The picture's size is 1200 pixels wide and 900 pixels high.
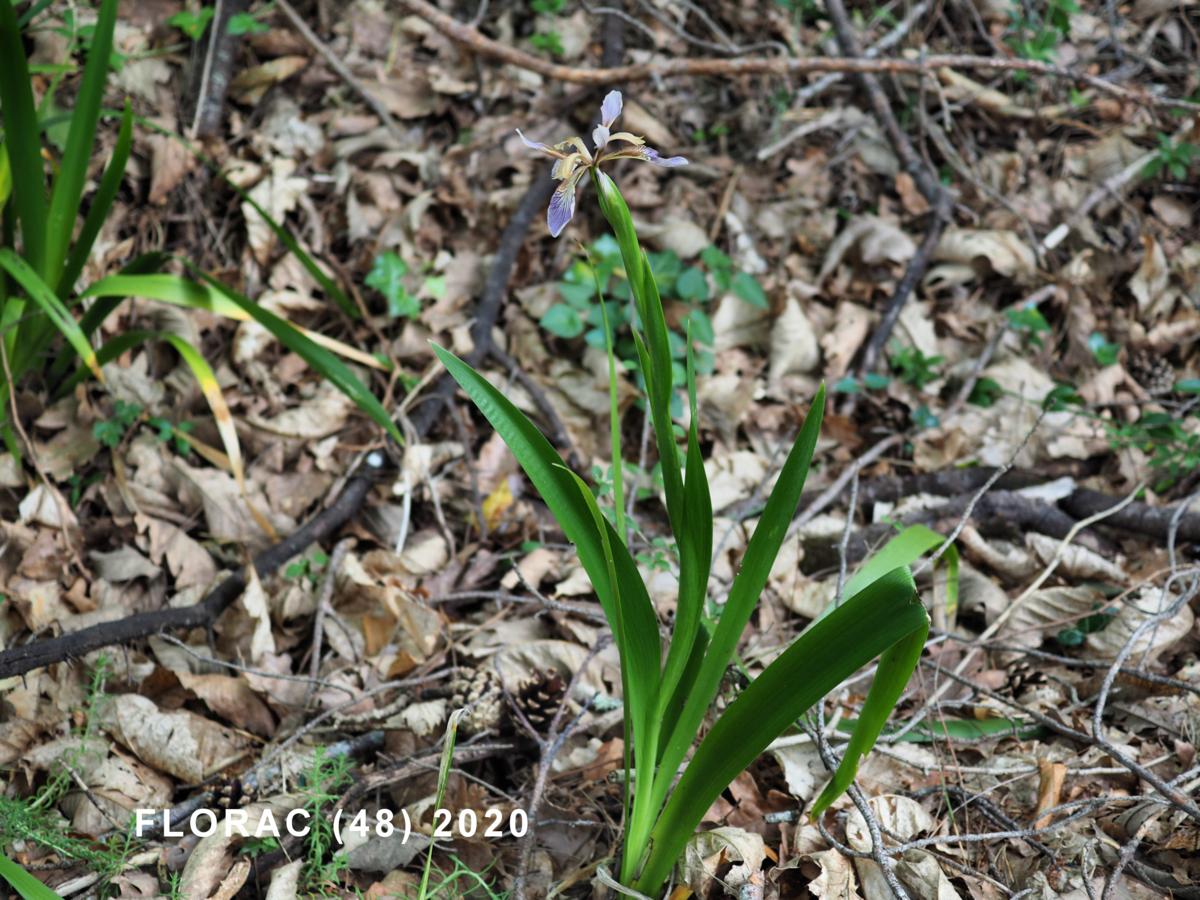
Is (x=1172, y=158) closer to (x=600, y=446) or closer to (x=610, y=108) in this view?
(x=600, y=446)

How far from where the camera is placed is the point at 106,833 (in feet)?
4.58

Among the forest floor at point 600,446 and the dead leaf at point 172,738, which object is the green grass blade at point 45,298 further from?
the dead leaf at point 172,738

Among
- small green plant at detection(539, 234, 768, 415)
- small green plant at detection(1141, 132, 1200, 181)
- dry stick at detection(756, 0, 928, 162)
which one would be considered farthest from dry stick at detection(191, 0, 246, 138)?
small green plant at detection(1141, 132, 1200, 181)

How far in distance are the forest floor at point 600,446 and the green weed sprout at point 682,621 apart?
201 millimetres

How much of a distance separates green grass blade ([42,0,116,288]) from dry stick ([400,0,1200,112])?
94cm

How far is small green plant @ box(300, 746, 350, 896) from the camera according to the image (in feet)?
4.18

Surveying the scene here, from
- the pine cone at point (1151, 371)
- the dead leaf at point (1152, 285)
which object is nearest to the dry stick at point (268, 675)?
the pine cone at point (1151, 371)

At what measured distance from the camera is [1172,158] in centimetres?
281

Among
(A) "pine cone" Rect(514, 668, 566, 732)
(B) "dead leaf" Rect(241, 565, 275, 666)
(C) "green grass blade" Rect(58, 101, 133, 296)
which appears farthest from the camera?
(C) "green grass blade" Rect(58, 101, 133, 296)

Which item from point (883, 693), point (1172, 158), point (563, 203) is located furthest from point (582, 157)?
point (1172, 158)

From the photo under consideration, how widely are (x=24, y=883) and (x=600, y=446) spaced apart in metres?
1.53

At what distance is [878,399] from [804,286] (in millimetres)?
473

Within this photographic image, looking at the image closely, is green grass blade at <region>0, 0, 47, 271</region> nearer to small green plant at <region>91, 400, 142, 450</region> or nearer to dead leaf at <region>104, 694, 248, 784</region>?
small green plant at <region>91, 400, 142, 450</region>

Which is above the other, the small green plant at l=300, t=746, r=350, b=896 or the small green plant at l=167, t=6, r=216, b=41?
the small green plant at l=167, t=6, r=216, b=41
